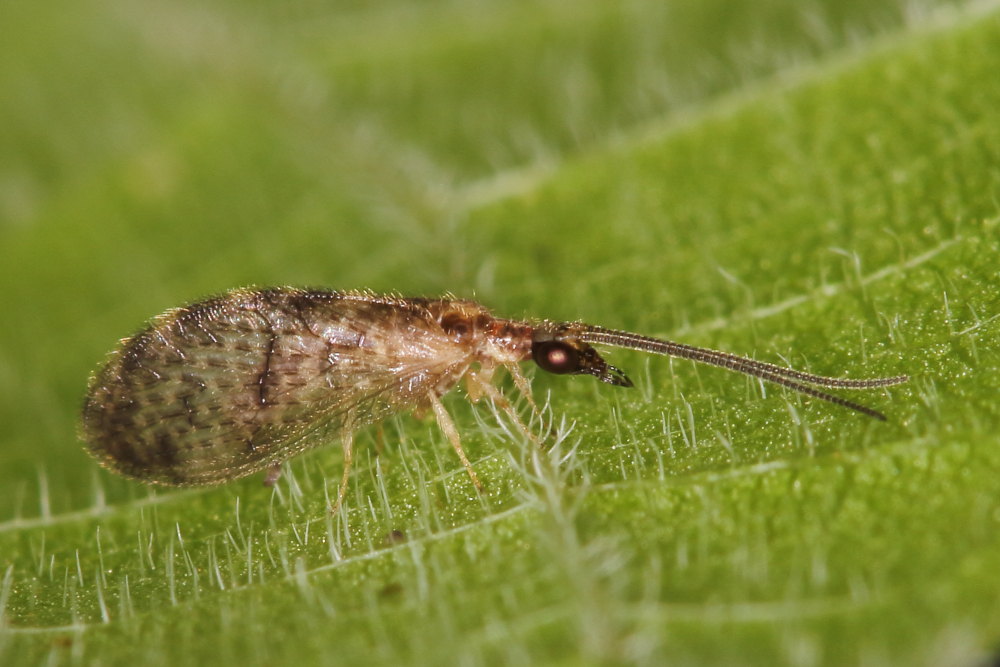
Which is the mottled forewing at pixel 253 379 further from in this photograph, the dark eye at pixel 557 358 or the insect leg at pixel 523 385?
the dark eye at pixel 557 358

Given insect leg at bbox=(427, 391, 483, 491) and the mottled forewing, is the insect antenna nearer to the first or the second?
insect leg at bbox=(427, 391, 483, 491)

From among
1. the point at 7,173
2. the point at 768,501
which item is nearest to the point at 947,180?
the point at 768,501

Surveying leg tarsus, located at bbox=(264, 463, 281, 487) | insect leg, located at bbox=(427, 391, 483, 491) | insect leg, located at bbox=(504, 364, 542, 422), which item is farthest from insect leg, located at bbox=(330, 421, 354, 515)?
insect leg, located at bbox=(504, 364, 542, 422)

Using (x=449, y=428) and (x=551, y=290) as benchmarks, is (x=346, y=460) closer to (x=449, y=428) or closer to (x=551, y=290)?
(x=449, y=428)

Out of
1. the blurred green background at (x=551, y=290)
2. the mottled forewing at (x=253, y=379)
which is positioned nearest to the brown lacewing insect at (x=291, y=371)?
the mottled forewing at (x=253, y=379)

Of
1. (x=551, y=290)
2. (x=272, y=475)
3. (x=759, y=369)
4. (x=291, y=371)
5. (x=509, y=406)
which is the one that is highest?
(x=551, y=290)

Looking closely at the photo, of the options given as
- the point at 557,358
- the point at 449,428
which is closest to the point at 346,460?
the point at 449,428

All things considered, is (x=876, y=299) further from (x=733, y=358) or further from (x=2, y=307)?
(x=2, y=307)
